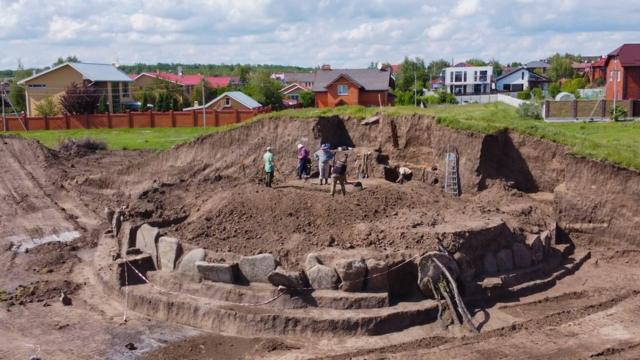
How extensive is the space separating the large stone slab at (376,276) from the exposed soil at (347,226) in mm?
1116

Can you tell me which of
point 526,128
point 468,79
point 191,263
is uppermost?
point 468,79

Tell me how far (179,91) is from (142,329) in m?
56.4

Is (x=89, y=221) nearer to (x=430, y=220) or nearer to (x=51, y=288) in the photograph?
(x=51, y=288)

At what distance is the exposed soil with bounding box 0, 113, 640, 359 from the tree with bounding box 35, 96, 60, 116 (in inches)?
1053

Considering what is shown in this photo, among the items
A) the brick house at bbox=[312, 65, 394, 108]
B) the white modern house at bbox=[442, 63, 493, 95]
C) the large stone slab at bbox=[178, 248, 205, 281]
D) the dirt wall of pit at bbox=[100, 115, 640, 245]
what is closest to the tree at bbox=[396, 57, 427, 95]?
the white modern house at bbox=[442, 63, 493, 95]

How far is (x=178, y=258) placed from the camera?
50.2 feet

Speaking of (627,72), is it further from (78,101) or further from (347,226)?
(78,101)

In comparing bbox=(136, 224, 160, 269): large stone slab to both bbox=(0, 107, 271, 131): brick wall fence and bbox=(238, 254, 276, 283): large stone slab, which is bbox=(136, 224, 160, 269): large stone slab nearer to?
bbox=(238, 254, 276, 283): large stone slab

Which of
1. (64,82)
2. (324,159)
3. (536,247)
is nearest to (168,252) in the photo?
(324,159)

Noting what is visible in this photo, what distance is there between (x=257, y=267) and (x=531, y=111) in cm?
2413

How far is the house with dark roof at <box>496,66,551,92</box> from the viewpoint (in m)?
74.2

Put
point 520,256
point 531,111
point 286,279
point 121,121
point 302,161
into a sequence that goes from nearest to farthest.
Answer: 1. point 286,279
2. point 520,256
3. point 302,161
4. point 531,111
5. point 121,121

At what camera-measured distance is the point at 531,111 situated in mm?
34656

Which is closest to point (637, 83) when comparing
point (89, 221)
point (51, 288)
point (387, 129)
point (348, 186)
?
point (387, 129)
